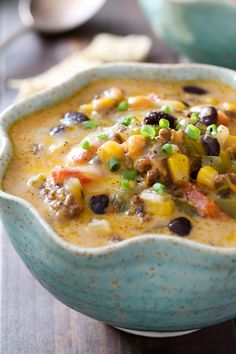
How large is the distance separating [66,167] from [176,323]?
620 mm

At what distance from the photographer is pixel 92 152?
7.13 ft

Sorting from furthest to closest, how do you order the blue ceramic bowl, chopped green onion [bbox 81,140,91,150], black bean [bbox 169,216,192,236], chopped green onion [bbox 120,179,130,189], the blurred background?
the blurred background, the blue ceramic bowl, chopped green onion [bbox 81,140,91,150], chopped green onion [bbox 120,179,130,189], black bean [bbox 169,216,192,236]

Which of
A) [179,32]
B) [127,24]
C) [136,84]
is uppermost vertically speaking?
[136,84]

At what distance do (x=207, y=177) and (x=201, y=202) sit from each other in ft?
0.28

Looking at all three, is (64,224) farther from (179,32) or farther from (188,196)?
(179,32)

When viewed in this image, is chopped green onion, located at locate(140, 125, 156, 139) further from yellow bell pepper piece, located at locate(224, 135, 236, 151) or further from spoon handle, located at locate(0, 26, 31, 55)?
spoon handle, located at locate(0, 26, 31, 55)

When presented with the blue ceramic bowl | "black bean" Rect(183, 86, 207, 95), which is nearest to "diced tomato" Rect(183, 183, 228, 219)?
"black bean" Rect(183, 86, 207, 95)

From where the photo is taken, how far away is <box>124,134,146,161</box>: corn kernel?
2.08m

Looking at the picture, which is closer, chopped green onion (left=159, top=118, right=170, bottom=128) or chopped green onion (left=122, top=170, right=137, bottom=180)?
chopped green onion (left=122, top=170, right=137, bottom=180)

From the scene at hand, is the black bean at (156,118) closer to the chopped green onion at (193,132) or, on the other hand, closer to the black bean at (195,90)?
the chopped green onion at (193,132)

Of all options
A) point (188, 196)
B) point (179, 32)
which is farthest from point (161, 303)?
point (179, 32)

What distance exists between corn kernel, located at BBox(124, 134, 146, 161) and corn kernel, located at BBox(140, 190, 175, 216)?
15cm

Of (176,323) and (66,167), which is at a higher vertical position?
(66,167)

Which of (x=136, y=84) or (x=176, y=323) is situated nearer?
(x=176, y=323)
